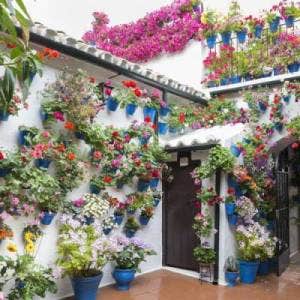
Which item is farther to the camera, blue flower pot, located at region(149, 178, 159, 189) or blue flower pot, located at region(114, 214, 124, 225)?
blue flower pot, located at region(149, 178, 159, 189)

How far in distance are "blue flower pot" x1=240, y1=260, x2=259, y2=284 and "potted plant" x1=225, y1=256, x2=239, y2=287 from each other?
139 millimetres

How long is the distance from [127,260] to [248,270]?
2410 millimetres

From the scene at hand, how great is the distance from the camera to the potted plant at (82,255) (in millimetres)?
5734

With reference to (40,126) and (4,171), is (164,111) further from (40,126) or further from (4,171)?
(4,171)

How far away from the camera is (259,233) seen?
24.6 ft

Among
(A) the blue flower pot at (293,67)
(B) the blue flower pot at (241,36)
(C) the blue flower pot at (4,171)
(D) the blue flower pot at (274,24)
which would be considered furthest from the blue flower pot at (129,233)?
(D) the blue flower pot at (274,24)

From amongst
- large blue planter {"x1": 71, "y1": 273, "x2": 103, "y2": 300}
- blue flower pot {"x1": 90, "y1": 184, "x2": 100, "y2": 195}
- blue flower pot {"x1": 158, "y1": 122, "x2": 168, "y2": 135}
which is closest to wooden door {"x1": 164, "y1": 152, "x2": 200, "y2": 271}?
blue flower pot {"x1": 158, "y1": 122, "x2": 168, "y2": 135}

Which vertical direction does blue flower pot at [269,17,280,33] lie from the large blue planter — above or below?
above

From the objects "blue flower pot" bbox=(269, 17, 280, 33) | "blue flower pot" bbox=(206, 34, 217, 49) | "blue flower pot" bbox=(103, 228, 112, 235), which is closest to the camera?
"blue flower pot" bbox=(103, 228, 112, 235)

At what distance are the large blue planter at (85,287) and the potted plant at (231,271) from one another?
2.66 m

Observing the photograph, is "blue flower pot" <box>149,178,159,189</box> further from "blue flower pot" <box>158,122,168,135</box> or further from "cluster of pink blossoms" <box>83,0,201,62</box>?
"cluster of pink blossoms" <box>83,0,201,62</box>

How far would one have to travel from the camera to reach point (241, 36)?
9.24 metres

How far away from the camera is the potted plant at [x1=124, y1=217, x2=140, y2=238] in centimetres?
745

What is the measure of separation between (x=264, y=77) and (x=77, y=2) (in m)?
6.74
